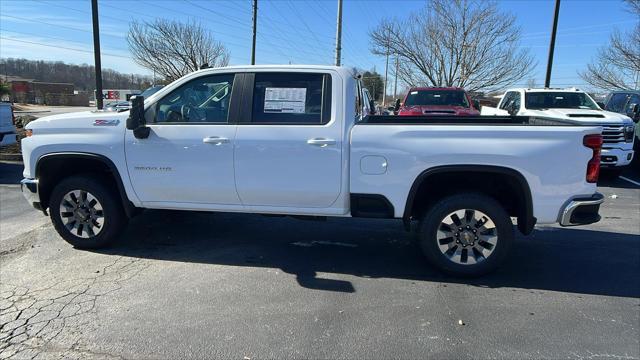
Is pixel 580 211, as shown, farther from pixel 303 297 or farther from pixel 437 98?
pixel 437 98

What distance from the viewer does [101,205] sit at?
4.67 metres

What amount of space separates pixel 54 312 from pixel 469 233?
355 centimetres

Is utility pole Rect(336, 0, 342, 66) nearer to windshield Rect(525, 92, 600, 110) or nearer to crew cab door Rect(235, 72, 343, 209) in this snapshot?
windshield Rect(525, 92, 600, 110)

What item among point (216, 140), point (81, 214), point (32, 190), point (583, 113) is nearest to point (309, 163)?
point (216, 140)

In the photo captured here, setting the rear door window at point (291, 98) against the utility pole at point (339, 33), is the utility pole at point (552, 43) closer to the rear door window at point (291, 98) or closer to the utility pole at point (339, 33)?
the utility pole at point (339, 33)

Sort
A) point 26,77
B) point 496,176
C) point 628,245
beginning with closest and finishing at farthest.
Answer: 1. point 496,176
2. point 628,245
3. point 26,77

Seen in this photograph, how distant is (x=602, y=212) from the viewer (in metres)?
6.79

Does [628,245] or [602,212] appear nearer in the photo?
[628,245]

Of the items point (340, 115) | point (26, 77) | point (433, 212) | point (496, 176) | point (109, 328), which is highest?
point (26, 77)

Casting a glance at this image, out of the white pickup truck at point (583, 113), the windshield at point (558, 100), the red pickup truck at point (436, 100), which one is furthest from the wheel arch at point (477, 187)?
the red pickup truck at point (436, 100)

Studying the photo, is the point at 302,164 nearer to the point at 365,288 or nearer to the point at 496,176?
the point at 365,288

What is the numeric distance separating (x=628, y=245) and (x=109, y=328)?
5.52 meters

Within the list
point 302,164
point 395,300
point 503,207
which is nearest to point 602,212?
point 503,207

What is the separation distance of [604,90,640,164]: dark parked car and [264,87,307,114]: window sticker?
932 cm
